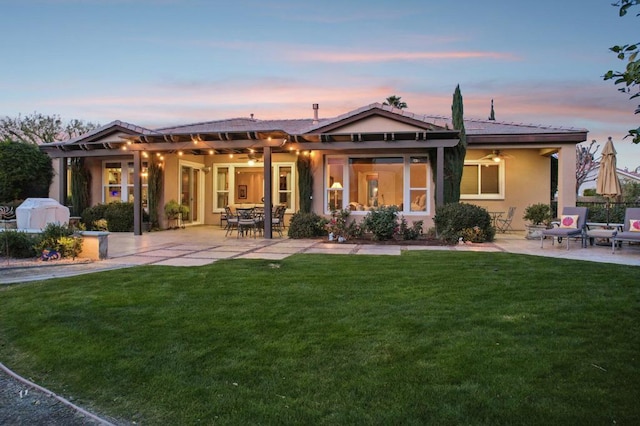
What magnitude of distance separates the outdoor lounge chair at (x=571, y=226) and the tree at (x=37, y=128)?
31538 millimetres

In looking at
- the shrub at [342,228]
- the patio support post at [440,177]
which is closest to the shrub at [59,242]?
the shrub at [342,228]

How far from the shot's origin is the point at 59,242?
25.8 ft

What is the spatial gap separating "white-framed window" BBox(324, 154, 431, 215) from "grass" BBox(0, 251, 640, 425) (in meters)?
7.59

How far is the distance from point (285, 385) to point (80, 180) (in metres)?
15.3

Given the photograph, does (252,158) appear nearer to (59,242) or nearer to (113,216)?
(113,216)

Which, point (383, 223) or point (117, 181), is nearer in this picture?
point (383, 223)

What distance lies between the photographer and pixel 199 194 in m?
17.2

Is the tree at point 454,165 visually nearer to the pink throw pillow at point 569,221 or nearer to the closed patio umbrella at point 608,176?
the pink throw pillow at point 569,221

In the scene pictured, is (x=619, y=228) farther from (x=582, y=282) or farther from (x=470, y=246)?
(x=582, y=282)

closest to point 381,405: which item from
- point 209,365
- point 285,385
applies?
point 285,385

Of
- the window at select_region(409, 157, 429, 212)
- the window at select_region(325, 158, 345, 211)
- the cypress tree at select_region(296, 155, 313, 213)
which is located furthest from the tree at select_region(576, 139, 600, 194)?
the cypress tree at select_region(296, 155, 313, 213)

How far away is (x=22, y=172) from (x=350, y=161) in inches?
495

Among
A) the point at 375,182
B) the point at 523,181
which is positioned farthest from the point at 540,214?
the point at 375,182

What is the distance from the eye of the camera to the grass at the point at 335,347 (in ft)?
8.55
